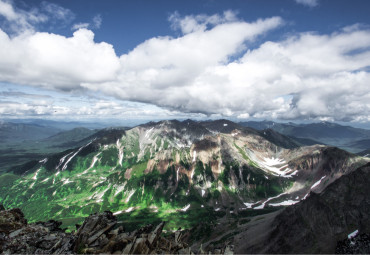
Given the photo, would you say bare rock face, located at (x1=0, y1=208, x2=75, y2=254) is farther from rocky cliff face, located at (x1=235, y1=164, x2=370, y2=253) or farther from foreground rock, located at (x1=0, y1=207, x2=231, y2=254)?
rocky cliff face, located at (x1=235, y1=164, x2=370, y2=253)

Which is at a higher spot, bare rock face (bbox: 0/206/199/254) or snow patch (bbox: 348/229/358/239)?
bare rock face (bbox: 0/206/199/254)

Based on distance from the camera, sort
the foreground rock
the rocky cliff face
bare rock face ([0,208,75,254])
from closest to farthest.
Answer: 1. bare rock face ([0,208,75,254])
2. the foreground rock
3. the rocky cliff face

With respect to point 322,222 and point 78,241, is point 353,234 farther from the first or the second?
point 78,241

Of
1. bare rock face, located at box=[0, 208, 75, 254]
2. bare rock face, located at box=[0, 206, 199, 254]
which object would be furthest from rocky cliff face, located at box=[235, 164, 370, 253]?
bare rock face, located at box=[0, 208, 75, 254]

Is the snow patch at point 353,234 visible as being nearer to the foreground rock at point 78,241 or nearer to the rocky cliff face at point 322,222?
the rocky cliff face at point 322,222

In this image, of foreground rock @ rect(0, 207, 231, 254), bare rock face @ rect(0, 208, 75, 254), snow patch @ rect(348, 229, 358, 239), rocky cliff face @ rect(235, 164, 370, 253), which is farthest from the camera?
rocky cliff face @ rect(235, 164, 370, 253)

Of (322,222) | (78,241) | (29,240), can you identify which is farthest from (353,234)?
(29,240)

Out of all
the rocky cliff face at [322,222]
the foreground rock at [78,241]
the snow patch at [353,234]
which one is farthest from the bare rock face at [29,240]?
the snow patch at [353,234]

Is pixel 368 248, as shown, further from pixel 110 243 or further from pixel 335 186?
pixel 110 243
